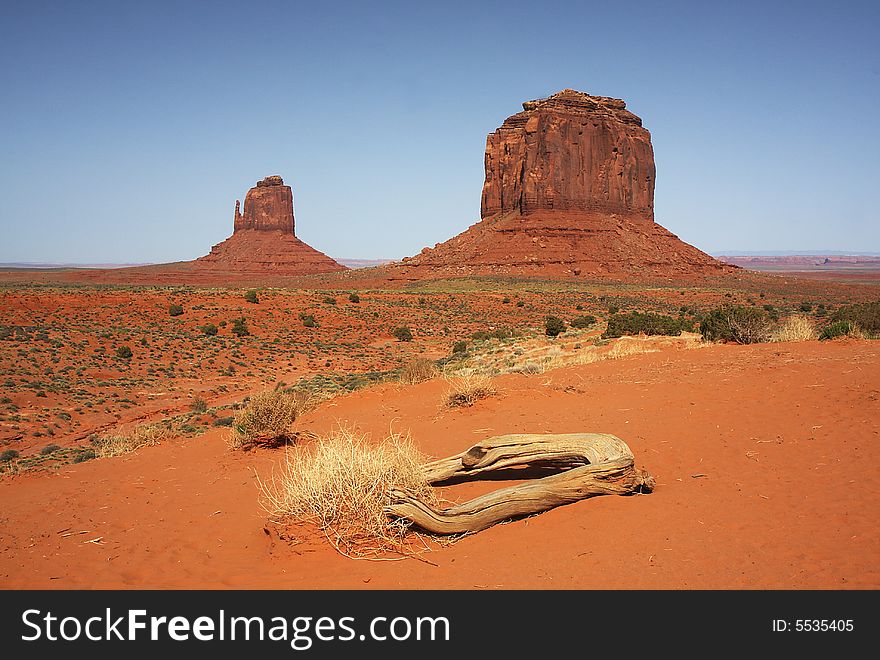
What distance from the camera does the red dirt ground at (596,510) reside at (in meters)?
4.95

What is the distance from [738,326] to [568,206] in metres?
73.2

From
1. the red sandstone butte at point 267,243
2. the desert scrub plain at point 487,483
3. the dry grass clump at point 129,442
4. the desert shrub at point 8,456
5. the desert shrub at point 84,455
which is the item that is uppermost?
the red sandstone butte at point 267,243

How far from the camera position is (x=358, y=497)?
19.3ft

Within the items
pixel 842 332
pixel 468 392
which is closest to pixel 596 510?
pixel 468 392

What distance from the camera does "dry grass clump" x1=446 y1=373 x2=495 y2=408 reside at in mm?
11312

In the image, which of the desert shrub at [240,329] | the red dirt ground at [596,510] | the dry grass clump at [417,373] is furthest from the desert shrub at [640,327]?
the desert shrub at [240,329]

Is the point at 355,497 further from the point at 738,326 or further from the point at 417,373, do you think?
the point at 738,326

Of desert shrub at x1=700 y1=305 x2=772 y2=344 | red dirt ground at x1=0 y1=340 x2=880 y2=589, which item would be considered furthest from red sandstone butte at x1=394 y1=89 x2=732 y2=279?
red dirt ground at x1=0 y1=340 x2=880 y2=589

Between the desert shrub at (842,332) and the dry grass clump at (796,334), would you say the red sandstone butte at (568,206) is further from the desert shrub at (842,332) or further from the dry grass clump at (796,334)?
the desert shrub at (842,332)

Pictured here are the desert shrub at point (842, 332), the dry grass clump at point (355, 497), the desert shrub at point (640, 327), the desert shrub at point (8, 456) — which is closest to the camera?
the dry grass clump at point (355, 497)

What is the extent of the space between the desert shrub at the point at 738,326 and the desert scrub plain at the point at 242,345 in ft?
1.50

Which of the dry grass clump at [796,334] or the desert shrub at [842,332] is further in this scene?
the dry grass clump at [796,334]

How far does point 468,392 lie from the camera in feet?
37.0
